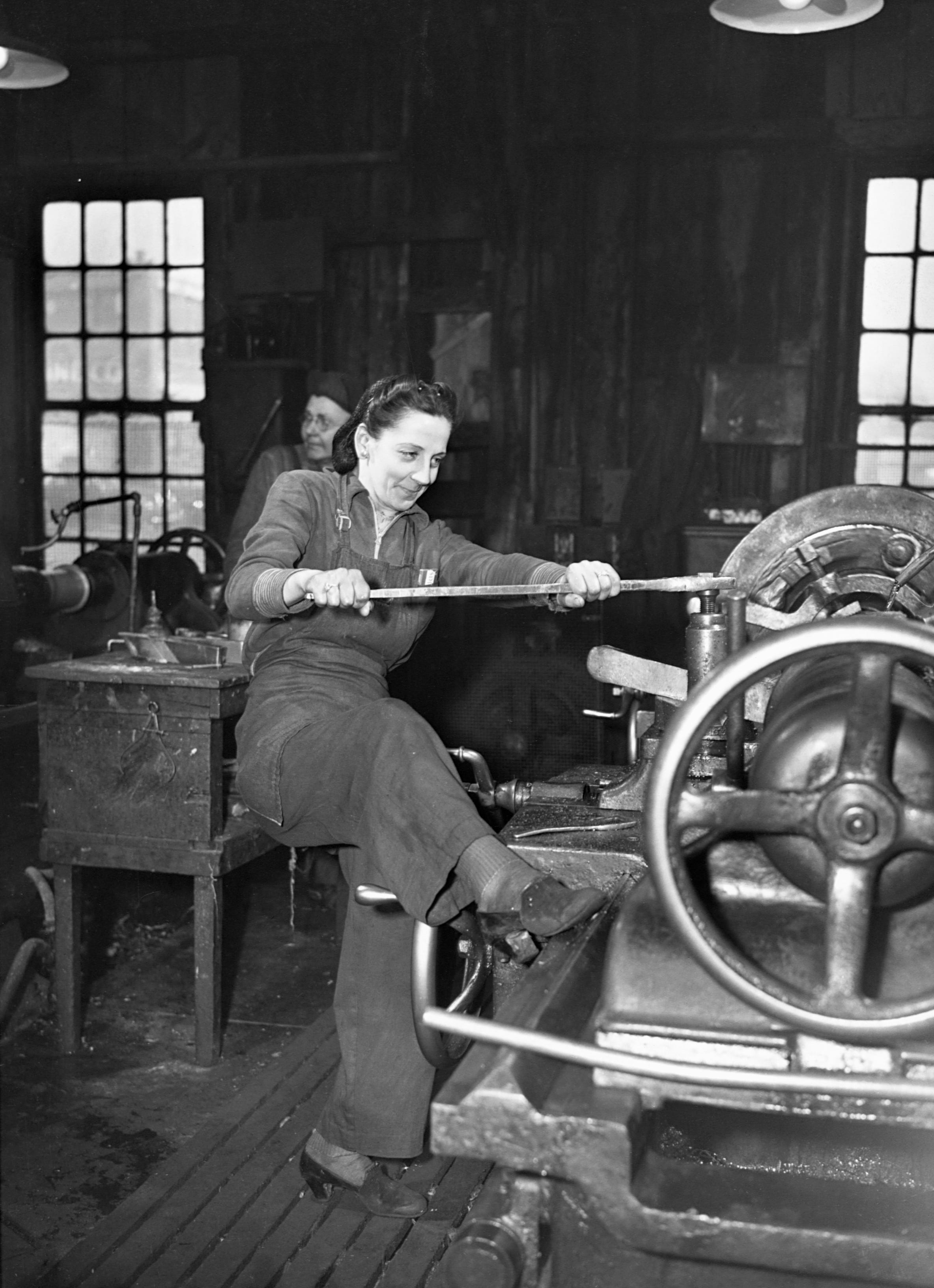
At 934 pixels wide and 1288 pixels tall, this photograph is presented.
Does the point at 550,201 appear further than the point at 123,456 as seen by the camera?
No

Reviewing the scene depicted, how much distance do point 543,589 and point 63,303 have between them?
512 centimetres

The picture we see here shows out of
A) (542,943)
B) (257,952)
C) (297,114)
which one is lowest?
(257,952)

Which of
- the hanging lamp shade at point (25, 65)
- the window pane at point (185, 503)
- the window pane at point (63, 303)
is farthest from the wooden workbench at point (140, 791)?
the window pane at point (63, 303)

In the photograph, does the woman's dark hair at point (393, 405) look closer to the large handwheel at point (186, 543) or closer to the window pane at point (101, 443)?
the large handwheel at point (186, 543)

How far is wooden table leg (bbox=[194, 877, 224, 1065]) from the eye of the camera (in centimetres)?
324

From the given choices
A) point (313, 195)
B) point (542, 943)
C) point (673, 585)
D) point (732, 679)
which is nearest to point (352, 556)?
point (673, 585)

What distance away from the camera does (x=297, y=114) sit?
21.1ft

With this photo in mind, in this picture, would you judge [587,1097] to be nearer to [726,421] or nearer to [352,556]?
[352,556]

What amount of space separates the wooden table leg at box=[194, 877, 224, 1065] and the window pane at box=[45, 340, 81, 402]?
4283 millimetres

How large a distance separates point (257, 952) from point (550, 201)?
12.0 ft

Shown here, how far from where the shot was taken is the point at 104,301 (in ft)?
22.4

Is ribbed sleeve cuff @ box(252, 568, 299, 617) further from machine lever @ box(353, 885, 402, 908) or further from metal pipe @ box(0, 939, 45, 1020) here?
metal pipe @ box(0, 939, 45, 1020)

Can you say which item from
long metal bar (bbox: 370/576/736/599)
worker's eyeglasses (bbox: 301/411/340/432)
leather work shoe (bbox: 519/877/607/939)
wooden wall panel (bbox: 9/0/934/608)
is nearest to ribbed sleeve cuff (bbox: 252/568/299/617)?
long metal bar (bbox: 370/576/736/599)

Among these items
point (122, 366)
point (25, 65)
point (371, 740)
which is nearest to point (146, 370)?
point (122, 366)
